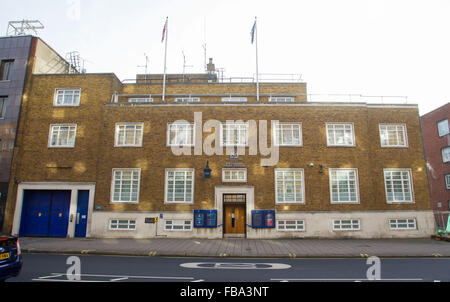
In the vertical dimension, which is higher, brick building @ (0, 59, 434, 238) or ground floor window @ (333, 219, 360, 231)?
brick building @ (0, 59, 434, 238)

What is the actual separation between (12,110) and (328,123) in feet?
78.2

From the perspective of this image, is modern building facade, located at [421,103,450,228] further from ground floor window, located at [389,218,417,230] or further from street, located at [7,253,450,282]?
street, located at [7,253,450,282]

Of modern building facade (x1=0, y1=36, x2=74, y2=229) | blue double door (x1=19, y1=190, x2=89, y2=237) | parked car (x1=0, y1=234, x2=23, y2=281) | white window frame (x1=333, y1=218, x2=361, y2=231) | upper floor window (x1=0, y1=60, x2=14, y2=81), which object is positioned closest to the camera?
parked car (x1=0, y1=234, x2=23, y2=281)

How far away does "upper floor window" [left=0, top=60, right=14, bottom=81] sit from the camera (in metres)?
20.3

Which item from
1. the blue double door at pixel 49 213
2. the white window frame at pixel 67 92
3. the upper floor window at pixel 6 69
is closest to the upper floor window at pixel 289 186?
the blue double door at pixel 49 213

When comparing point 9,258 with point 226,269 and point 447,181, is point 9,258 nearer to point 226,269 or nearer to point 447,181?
point 226,269

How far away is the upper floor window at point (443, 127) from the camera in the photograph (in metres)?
30.2

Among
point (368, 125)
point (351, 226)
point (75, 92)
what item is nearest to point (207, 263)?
point (351, 226)

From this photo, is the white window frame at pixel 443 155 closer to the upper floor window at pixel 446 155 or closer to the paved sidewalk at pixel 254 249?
the upper floor window at pixel 446 155

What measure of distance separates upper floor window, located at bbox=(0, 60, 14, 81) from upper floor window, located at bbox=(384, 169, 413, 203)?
1172 inches

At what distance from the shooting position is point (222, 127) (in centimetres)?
1875

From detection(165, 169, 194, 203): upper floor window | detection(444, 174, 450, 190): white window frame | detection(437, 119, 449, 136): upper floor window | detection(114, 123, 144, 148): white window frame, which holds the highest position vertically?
detection(437, 119, 449, 136): upper floor window

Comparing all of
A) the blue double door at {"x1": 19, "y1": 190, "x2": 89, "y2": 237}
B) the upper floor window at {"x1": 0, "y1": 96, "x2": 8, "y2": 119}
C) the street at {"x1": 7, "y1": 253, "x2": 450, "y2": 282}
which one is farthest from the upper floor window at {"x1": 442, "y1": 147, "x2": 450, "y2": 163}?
the upper floor window at {"x1": 0, "y1": 96, "x2": 8, "y2": 119}

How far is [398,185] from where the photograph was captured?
18656 mm
